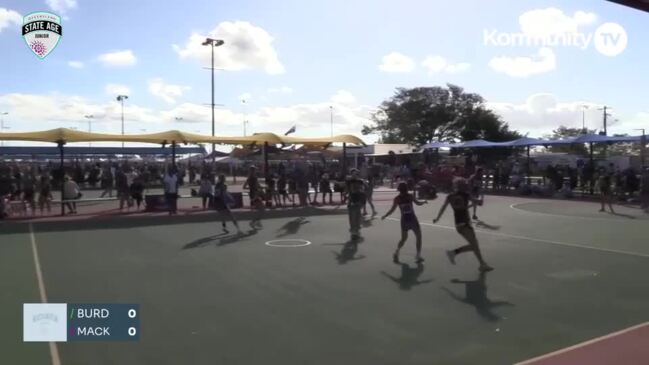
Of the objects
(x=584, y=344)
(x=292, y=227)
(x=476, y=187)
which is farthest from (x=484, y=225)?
(x=584, y=344)

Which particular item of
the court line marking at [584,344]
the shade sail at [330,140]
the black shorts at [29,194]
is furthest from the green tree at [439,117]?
the court line marking at [584,344]

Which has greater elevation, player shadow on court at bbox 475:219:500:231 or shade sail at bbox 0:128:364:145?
shade sail at bbox 0:128:364:145

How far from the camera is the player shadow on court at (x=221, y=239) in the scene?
40.8ft

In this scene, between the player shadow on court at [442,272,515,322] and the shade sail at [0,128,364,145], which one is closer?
the player shadow on court at [442,272,515,322]

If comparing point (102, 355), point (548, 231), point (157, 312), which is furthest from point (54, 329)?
point (548, 231)

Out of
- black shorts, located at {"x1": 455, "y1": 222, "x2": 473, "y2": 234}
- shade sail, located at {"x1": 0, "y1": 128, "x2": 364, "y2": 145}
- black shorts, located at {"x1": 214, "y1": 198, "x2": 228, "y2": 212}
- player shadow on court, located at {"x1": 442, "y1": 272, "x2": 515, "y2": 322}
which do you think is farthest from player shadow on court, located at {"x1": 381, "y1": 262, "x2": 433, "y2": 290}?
shade sail, located at {"x1": 0, "y1": 128, "x2": 364, "y2": 145}

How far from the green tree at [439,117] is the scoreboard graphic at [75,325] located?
226ft

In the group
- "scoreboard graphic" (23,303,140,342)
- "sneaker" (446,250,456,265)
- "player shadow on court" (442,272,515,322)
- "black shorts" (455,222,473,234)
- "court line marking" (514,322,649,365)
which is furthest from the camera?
"sneaker" (446,250,456,265)

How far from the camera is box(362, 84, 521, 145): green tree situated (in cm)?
7169

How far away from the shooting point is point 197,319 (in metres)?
6.61

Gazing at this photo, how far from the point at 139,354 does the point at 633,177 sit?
79.1 ft

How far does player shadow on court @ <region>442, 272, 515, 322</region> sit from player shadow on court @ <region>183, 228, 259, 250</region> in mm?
6004

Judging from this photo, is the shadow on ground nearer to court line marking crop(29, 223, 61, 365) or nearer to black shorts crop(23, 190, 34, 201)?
court line marking crop(29, 223, 61, 365)

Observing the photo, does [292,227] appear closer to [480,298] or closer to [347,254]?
[347,254]
